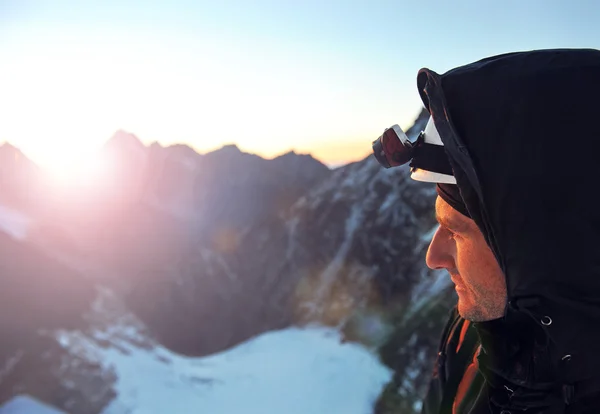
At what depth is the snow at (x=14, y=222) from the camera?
204ft

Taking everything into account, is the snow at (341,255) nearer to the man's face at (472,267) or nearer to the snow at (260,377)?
the snow at (260,377)

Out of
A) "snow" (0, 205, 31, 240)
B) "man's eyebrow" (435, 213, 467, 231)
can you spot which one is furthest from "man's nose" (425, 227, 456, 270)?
"snow" (0, 205, 31, 240)

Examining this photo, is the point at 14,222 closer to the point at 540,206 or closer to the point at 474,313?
the point at 474,313

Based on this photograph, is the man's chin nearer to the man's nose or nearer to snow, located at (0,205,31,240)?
the man's nose

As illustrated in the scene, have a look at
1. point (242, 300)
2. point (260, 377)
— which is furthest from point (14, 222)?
point (260, 377)

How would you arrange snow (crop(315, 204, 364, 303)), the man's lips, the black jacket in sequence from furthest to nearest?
1. snow (crop(315, 204, 364, 303))
2. the man's lips
3. the black jacket

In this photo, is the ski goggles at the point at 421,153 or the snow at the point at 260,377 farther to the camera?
the snow at the point at 260,377

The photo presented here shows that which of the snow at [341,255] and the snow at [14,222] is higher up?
the snow at [14,222]

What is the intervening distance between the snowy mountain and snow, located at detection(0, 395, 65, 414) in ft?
2.06

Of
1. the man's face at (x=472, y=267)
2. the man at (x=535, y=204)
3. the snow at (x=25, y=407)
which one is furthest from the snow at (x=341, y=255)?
the man at (x=535, y=204)

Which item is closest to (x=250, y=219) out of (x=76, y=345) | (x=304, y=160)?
(x=304, y=160)

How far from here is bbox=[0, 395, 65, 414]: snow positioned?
3080cm

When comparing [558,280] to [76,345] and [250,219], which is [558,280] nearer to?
[76,345]

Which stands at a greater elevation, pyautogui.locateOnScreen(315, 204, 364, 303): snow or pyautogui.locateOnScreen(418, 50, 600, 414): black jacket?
pyautogui.locateOnScreen(418, 50, 600, 414): black jacket
